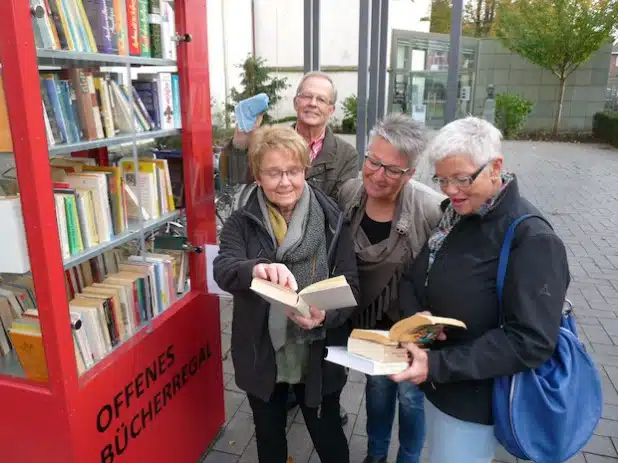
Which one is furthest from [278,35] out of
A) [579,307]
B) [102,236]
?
[102,236]

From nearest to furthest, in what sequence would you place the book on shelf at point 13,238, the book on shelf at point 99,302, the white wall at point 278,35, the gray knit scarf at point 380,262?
the book on shelf at point 13,238 → the book on shelf at point 99,302 → the gray knit scarf at point 380,262 → the white wall at point 278,35

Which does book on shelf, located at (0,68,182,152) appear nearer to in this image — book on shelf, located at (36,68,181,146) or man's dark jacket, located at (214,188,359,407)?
book on shelf, located at (36,68,181,146)

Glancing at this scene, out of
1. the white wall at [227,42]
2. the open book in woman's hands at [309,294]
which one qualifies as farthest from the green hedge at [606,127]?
the open book in woman's hands at [309,294]

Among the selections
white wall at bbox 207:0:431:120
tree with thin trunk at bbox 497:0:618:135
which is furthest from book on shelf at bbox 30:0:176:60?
tree with thin trunk at bbox 497:0:618:135

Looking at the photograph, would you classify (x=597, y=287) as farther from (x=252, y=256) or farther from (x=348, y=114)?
(x=348, y=114)

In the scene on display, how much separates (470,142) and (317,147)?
1141 millimetres

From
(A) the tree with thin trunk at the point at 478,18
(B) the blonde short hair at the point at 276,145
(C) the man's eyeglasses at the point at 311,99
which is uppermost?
(A) the tree with thin trunk at the point at 478,18

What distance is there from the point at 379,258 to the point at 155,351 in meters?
1.10

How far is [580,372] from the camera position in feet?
5.30

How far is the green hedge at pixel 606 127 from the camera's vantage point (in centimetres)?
1599

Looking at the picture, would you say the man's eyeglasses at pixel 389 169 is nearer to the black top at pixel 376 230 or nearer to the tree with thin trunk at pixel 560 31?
the black top at pixel 376 230

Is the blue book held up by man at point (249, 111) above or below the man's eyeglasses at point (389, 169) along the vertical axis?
above

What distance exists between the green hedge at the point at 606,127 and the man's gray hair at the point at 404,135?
16.8m

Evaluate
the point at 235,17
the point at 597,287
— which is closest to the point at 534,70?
the point at 235,17
